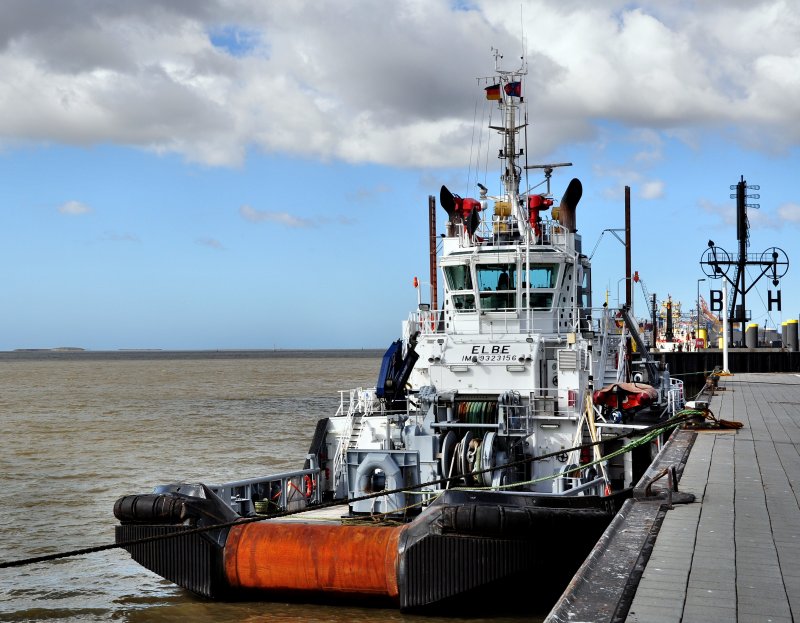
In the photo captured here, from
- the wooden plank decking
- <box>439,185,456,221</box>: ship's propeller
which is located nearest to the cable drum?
the wooden plank decking

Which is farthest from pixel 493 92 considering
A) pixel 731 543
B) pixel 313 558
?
pixel 731 543

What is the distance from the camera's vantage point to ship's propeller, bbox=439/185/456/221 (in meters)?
22.4

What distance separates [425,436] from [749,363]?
3362 centimetres

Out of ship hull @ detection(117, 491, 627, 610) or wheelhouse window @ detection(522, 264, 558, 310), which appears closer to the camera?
ship hull @ detection(117, 491, 627, 610)

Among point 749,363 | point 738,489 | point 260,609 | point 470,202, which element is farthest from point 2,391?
point 738,489

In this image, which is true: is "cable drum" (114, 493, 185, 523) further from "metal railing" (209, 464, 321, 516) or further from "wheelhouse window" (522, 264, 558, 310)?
"wheelhouse window" (522, 264, 558, 310)

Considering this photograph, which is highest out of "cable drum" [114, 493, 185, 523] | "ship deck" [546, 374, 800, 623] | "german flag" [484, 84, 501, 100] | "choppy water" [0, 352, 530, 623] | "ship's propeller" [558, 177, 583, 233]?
"german flag" [484, 84, 501, 100]

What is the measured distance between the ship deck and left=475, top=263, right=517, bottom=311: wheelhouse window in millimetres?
7279

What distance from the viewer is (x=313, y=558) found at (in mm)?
12773

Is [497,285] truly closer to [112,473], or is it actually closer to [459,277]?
[459,277]

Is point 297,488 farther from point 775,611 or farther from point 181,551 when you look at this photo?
point 775,611

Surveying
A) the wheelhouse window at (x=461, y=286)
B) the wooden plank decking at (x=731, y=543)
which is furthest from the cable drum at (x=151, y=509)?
the wheelhouse window at (x=461, y=286)

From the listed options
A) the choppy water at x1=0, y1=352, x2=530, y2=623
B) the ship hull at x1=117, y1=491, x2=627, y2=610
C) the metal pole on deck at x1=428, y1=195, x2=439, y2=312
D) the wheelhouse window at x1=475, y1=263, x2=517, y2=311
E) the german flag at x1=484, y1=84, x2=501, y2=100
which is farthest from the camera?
the metal pole on deck at x1=428, y1=195, x2=439, y2=312

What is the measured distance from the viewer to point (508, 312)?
66.4ft
